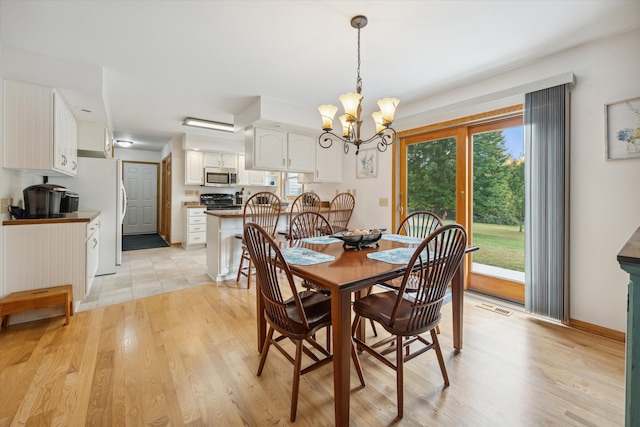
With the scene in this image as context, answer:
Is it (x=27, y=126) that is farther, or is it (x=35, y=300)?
(x=27, y=126)

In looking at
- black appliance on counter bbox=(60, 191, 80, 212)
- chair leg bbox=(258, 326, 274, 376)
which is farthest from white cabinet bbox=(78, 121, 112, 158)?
chair leg bbox=(258, 326, 274, 376)

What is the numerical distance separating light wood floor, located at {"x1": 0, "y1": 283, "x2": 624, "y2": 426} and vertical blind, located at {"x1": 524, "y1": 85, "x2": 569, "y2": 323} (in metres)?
0.27

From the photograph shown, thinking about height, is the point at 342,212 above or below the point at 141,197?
below

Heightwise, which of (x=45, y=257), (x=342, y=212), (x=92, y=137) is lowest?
(x=45, y=257)

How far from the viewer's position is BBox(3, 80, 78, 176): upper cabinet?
8.02 feet

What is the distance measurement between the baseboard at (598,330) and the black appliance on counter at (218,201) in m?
5.90

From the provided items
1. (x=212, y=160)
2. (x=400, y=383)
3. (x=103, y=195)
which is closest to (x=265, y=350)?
(x=400, y=383)

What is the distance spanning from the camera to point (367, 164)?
4.30 meters

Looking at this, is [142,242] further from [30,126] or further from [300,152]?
[300,152]

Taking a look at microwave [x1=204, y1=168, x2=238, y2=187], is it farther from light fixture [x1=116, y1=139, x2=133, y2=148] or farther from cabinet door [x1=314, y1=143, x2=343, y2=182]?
cabinet door [x1=314, y1=143, x2=343, y2=182]

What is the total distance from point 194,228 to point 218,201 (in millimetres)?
825

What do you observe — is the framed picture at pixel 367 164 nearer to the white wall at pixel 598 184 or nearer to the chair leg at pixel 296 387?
the white wall at pixel 598 184

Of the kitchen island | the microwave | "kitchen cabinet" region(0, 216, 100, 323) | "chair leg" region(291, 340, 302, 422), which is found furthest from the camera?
the microwave

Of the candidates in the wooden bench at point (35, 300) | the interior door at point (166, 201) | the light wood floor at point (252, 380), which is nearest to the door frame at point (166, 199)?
the interior door at point (166, 201)
